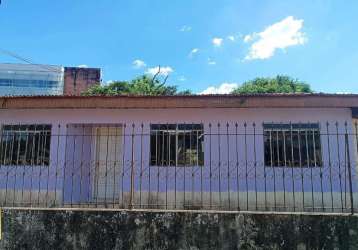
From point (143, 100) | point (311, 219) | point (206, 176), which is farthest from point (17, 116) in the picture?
point (311, 219)

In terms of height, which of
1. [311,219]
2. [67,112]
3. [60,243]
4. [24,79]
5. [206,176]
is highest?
[24,79]

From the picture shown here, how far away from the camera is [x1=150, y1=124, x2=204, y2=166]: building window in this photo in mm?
10094

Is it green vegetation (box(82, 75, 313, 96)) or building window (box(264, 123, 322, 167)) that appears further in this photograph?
green vegetation (box(82, 75, 313, 96))

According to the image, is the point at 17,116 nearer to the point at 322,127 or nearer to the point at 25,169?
the point at 25,169

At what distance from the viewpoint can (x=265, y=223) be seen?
5551mm

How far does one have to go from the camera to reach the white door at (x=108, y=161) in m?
10.6

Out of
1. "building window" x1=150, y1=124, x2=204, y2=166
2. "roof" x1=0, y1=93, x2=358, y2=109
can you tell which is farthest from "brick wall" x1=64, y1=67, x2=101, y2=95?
"building window" x1=150, y1=124, x2=204, y2=166

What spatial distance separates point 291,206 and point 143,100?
172 inches

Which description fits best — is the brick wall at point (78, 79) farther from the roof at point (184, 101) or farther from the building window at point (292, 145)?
the building window at point (292, 145)

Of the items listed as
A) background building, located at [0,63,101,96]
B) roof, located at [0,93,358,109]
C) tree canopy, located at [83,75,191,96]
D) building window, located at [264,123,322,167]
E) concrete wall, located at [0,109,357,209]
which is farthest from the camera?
background building, located at [0,63,101,96]

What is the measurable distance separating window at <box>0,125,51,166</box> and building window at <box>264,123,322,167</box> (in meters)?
5.84

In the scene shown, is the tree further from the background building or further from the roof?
the background building

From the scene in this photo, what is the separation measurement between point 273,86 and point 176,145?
38.3ft

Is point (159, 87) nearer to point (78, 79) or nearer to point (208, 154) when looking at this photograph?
point (78, 79)
